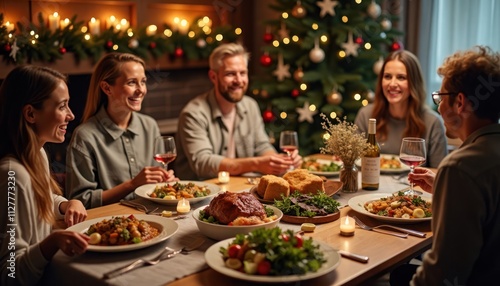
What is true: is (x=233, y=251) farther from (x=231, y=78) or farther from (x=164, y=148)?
(x=231, y=78)

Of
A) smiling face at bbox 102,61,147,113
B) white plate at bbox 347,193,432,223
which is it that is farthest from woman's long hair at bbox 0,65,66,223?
white plate at bbox 347,193,432,223

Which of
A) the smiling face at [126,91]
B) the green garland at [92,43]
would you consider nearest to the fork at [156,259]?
the smiling face at [126,91]

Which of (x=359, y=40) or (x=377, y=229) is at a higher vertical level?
(x=359, y=40)

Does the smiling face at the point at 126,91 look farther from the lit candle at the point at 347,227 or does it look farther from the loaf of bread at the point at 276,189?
the lit candle at the point at 347,227

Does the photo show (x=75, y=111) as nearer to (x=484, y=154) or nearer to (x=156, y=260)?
(x=156, y=260)

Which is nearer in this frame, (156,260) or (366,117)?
(156,260)

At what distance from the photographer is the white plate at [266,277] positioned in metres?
1.52

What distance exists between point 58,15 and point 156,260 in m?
2.87

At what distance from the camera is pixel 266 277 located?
1521 mm

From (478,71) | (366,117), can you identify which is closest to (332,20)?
(366,117)

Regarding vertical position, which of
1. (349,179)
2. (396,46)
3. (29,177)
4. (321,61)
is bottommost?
(349,179)

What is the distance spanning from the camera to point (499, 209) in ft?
5.27

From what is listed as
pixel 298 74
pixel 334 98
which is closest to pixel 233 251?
pixel 334 98

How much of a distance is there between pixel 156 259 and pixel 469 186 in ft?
3.14
